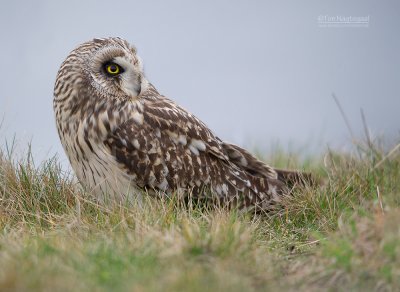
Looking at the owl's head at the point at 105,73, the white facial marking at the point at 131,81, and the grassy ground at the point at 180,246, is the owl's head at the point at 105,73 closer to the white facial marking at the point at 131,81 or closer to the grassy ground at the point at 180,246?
the white facial marking at the point at 131,81

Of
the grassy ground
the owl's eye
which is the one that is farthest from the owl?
the grassy ground

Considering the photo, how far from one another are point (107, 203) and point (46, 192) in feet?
2.05

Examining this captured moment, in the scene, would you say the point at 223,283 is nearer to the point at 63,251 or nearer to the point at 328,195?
the point at 63,251

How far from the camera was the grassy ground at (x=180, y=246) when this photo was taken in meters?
3.32

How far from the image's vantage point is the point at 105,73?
548 centimetres

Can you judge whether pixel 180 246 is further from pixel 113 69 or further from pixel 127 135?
pixel 113 69

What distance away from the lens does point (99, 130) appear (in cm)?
529

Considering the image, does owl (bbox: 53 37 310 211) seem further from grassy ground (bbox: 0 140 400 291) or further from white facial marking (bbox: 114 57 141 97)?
grassy ground (bbox: 0 140 400 291)

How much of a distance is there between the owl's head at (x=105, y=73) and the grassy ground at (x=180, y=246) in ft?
2.58

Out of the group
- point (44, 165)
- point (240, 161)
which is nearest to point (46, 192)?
point (44, 165)

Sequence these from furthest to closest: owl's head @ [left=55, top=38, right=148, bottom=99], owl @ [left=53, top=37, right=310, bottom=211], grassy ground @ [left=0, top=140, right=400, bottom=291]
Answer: owl's head @ [left=55, top=38, right=148, bottom=99] < owl @ [left=53, top=37, right=310, bottom=211] < grassy ground @ [left=0, top=140, right=400, bottom=291]

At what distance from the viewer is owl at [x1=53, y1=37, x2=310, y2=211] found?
5.27 meters

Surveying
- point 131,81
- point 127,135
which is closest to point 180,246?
point 127,135

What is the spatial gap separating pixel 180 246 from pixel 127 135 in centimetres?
171
